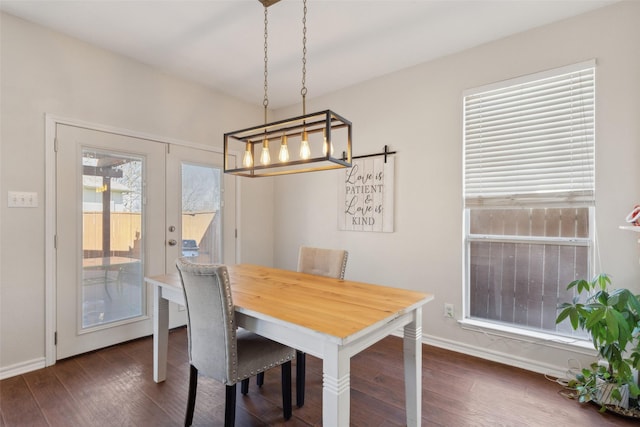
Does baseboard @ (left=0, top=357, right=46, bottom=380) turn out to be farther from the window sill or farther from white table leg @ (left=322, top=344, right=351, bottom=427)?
the window sill

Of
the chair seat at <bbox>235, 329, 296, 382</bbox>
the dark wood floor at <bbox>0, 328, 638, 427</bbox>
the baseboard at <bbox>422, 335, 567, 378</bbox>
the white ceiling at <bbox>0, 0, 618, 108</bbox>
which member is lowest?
the dark wood floor at <bbox>0, 328, 638, 427</bbox>

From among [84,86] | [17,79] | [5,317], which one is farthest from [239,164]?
[5,317]

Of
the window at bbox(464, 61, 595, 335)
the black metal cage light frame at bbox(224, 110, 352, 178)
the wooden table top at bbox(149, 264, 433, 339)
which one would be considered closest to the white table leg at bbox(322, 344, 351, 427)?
the wooden table top at bbox(149, 264, 433, 339)

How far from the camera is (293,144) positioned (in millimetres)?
4223

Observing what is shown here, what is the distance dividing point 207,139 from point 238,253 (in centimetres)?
138

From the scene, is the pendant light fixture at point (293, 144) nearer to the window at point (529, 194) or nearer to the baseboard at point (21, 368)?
the window at point (529, 194)

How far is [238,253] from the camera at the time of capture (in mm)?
3939

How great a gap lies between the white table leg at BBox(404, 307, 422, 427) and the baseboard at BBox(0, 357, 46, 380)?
275 centimetres

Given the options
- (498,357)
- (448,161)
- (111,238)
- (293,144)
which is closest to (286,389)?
(498,357)

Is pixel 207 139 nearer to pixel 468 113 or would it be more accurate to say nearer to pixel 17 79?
pixel 17 79

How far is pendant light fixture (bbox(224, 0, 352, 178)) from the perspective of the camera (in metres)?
1.88

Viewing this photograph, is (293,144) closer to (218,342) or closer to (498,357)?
(218,342)

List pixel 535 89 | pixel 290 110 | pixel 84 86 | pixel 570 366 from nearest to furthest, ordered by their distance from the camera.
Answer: pixel 570 366 < pixel 535 89 < pixel 84 86 < pixel 290 110

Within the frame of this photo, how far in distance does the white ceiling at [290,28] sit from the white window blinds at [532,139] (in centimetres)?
47
